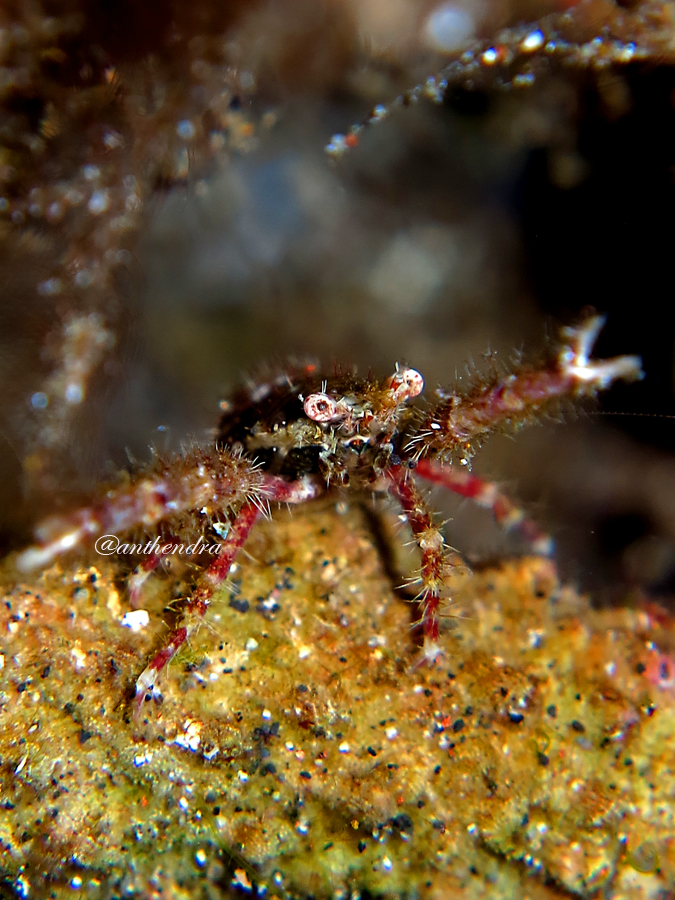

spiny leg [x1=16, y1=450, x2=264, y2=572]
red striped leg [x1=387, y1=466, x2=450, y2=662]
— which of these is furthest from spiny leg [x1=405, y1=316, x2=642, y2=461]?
spiny leg [x1=16, y1=450, x2=264, y2=572]

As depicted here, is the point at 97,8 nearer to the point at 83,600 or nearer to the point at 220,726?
the point at 83,600

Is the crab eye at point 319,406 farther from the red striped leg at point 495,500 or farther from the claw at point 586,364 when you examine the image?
the claw at point 586,364

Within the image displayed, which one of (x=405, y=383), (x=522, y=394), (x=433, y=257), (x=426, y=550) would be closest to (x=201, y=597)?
(x=426, y=550)

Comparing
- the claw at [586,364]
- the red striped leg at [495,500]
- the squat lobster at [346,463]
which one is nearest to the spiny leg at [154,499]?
the squat lobster at [346,463]

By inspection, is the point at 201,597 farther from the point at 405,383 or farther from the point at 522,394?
the point at 522,394

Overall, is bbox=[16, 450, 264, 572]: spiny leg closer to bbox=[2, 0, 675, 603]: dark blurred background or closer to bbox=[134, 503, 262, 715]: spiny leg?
bbox=[134, 503, 262, 715]: spiny leg

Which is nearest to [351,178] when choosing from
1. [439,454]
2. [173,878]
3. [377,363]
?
[377,363]
